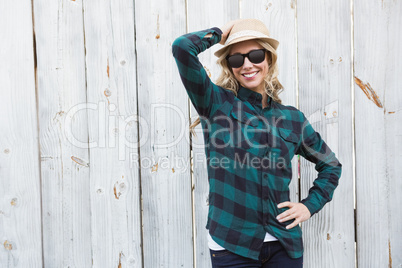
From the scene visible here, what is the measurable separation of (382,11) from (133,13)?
139 cm

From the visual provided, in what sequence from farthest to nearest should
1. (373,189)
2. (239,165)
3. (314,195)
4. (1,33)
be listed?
1. (373,189)
2. (1,33)
3. (314,195)
4. (239,165)

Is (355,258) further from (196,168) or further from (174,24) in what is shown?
(174,24)

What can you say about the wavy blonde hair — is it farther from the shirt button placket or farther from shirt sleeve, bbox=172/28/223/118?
the shirt button placket

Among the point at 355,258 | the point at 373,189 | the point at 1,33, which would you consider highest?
the point at 1,33

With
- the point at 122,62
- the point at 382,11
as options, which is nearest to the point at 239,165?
the point at 122,62

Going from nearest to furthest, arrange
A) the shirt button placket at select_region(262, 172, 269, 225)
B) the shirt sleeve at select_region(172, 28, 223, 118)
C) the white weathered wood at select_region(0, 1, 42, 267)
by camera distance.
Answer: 1. the shirt sleeve at select_region(172, 28, 223, 118)
2. the shirt button placket at select_region(262, 172, 269, 225)
3. the white weathered wood at select_region(0, 1, 42, 267)

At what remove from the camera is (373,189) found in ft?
5.91

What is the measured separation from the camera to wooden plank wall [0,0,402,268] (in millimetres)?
1701

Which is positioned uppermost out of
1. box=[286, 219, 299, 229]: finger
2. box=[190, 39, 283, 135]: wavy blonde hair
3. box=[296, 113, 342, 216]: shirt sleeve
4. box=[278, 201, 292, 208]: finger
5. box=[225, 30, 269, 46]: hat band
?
box=[225, 30, 269, 46]: hat band

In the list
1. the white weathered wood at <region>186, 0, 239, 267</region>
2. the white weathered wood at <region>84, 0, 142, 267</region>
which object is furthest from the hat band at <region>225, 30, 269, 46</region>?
the white weathered wood at <region>84, 0, 142, 267</region>

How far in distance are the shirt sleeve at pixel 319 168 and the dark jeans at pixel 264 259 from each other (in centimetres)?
26

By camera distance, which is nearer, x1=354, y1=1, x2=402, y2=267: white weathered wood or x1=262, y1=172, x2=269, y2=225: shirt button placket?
x1=262, y1=172, x2=269, y2=225: shirt button placket

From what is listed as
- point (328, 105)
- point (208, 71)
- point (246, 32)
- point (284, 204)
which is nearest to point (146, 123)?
point (208, 71)

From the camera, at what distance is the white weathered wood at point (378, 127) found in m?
1.77
